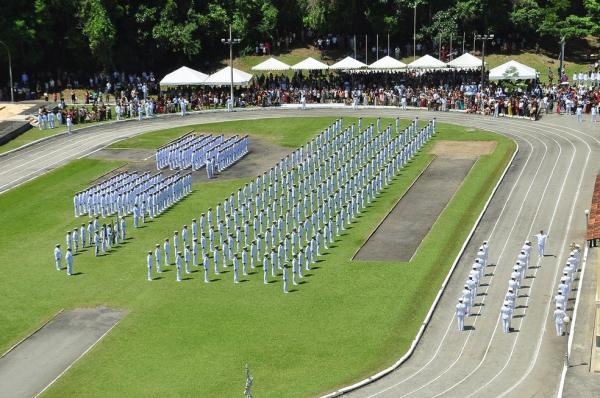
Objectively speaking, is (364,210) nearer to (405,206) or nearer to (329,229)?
(405,206)

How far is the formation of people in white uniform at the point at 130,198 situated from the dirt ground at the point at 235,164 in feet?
16.5

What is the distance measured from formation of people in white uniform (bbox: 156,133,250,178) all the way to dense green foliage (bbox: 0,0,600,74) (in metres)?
28.3

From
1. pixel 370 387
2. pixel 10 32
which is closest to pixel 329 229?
pixel 370 387

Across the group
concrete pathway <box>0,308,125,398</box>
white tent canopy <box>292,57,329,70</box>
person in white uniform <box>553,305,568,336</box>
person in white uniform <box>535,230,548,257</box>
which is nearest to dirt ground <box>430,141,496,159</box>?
person in white uniform <box>535,230,548,257</box>

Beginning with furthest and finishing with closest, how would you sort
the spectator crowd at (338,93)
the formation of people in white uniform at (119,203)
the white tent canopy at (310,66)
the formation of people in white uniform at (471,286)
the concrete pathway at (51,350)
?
the white tent canopy at (310,66) → the spectator crowd at (338,93) → the formation of people in white uniform at (119,203) → the formation of people in white uniform at (471,286) → the concrete pathway at (51,350)

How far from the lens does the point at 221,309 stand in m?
42.5

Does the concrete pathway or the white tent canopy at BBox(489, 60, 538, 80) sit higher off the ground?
the white tent canopy at BBox(489, 60, 538, 80)

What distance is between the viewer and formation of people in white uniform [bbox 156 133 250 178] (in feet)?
214

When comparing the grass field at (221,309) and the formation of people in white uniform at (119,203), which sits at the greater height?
the formation of people in white uniform at (119,203)

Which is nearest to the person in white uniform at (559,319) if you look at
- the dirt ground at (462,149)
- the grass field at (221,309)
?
the grass field at (221,309)

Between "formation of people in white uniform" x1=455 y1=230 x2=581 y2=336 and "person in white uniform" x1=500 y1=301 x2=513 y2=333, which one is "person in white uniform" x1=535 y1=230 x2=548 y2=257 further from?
"person in white uniform" x1=500 y1=301 x2=513 y2=333

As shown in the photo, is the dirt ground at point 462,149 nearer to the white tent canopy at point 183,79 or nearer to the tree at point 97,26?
the white tent canopy at point 183,79

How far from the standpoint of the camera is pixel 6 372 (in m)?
37.5

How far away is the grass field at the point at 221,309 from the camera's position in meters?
36.3
